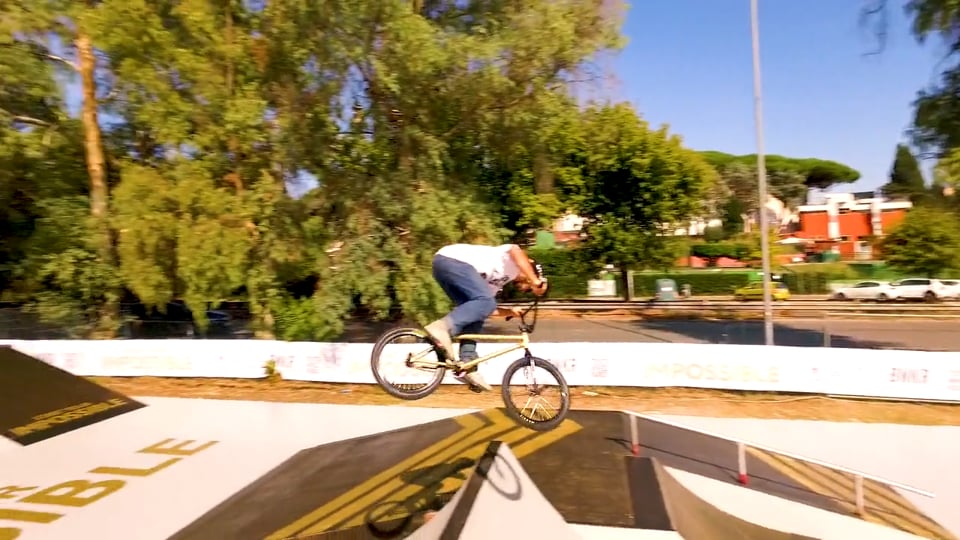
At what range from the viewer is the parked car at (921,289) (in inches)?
1350

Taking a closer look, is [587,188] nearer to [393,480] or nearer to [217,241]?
[217,241]

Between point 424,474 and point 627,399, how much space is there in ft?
23.1

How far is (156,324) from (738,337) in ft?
51.4

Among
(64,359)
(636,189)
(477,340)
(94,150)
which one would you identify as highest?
(94,150)

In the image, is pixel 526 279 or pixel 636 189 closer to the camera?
pixel 526 279

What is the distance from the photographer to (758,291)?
1537 inches

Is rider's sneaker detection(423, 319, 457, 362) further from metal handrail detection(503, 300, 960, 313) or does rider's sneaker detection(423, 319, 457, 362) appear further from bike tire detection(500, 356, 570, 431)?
metal handrail detection(503, 300, 960, 313)

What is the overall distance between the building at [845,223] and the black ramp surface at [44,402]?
64512mm

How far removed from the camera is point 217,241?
15.8 metres

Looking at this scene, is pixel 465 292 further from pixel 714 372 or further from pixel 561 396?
pixel 714 372

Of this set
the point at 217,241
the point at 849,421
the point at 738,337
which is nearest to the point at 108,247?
the point at 217,241

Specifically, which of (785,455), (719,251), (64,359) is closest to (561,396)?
(785,455)

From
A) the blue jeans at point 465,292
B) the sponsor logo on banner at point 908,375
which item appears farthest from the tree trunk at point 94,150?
the sponsor logo on banner at point 908,375

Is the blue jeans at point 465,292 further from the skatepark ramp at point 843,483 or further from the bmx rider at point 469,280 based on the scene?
the skatepark ramp at point 843,483
